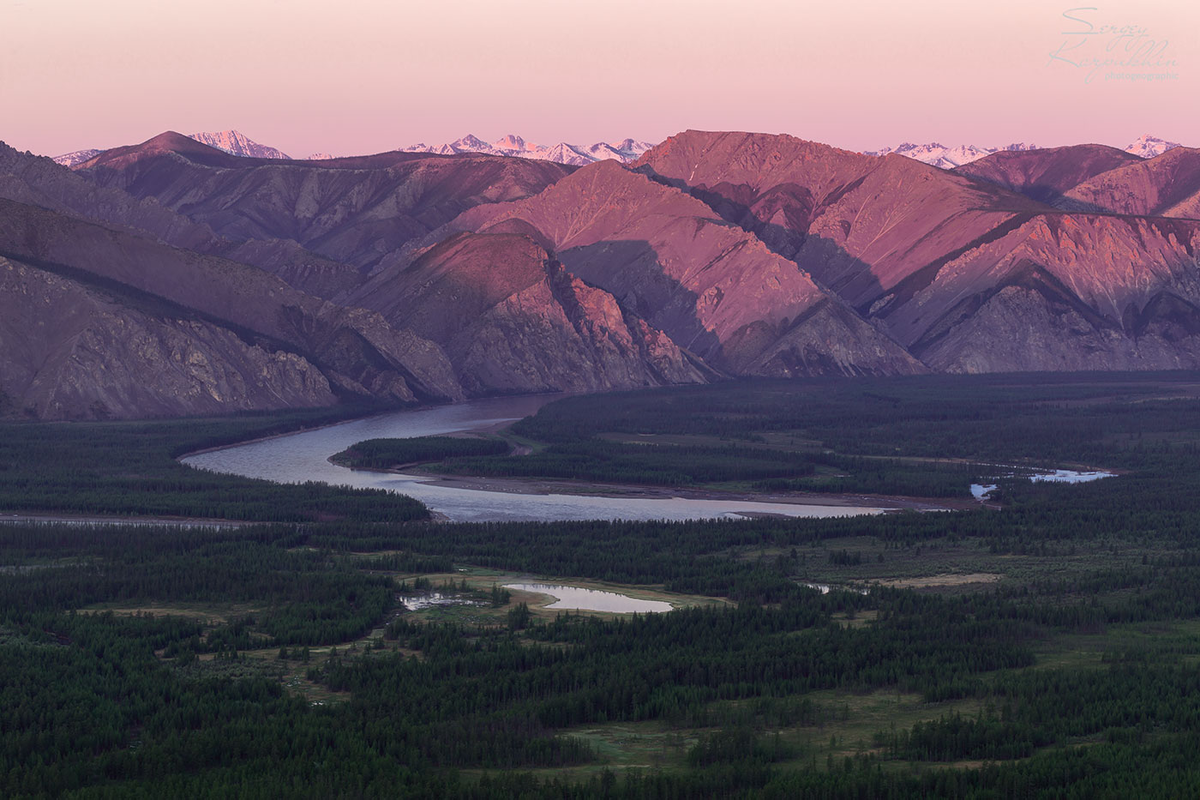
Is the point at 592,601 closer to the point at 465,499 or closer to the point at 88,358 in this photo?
the point at 465,499

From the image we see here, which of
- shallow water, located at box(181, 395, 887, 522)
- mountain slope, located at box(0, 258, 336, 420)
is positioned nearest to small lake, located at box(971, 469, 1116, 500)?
shallow water, located at box(181, 395, 887, 522)

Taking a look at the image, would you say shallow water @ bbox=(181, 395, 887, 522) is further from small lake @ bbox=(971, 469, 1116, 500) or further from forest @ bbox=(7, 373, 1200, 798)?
small lake @ bbox=(971, 469, 1116, 500)

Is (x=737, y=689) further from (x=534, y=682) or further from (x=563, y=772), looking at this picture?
(x=563, y=772)

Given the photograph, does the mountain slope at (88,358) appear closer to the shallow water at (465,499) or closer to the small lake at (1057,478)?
the shallow water at (465,499)

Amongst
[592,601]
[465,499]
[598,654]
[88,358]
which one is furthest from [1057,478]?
[88,358]

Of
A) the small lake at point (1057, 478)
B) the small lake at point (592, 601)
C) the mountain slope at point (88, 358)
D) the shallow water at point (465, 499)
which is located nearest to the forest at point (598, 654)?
the small lake at point (592, 601)
